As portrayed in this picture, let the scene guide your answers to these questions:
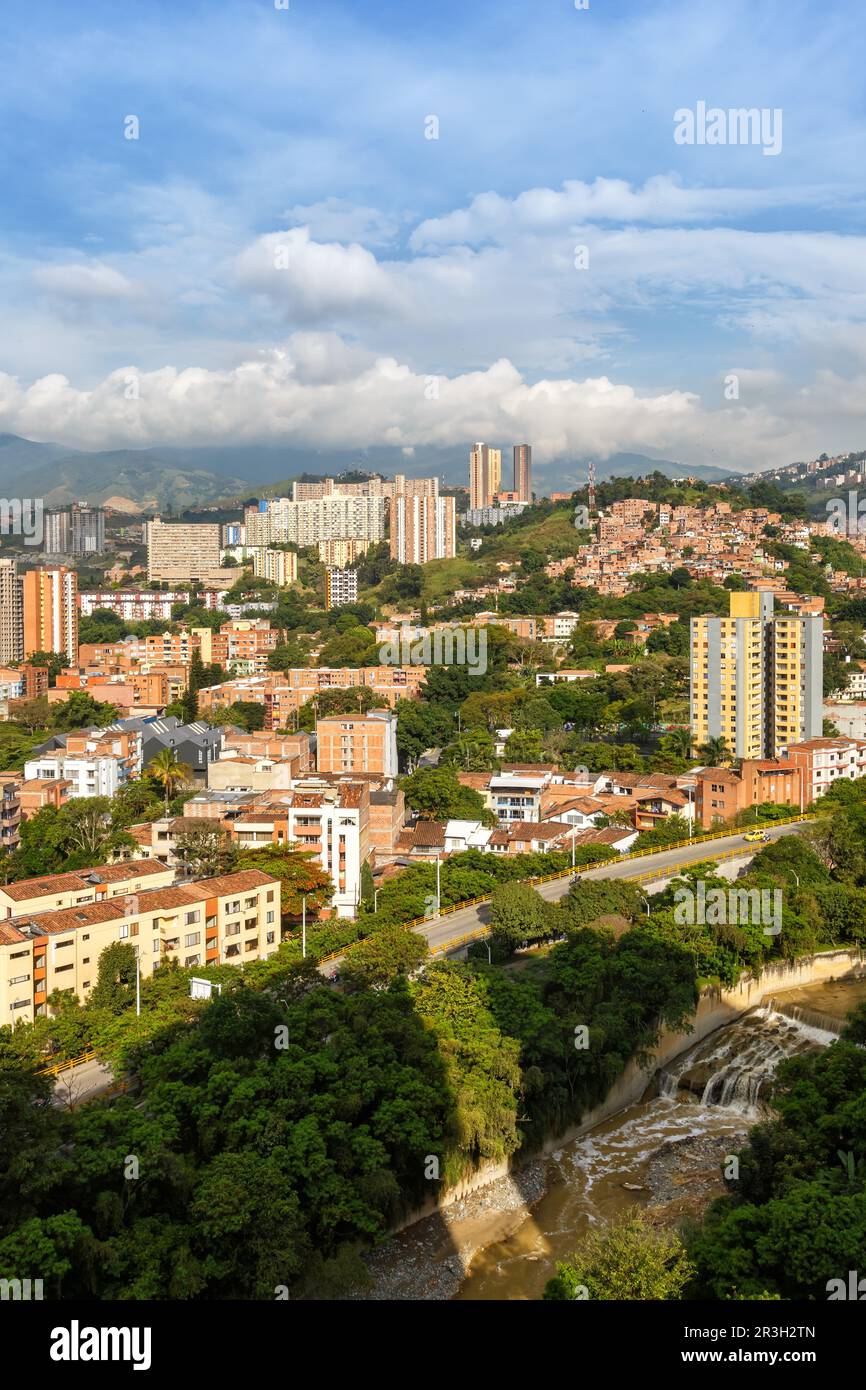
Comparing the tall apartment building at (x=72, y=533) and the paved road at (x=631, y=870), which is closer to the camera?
the paved road at (x=631, y=870)

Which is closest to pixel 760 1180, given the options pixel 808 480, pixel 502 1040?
pixel 502 1040

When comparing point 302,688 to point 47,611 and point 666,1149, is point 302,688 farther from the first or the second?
point 666,1149

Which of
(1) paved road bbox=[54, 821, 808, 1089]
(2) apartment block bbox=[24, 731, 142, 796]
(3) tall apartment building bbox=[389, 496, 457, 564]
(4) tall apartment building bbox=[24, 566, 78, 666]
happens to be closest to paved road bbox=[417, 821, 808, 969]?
(1) paved road bbox=[54, 821, 808, 1089]

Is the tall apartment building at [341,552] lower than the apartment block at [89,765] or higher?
higher

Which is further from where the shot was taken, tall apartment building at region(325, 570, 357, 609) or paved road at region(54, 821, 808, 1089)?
tall apartment building at region(325, 570, 357, 609)

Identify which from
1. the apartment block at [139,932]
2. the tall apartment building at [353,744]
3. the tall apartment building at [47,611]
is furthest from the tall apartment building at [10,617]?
the apartment block at [139,932]

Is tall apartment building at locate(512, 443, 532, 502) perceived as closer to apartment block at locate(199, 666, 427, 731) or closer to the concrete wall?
apartment block at locate(199, 666, 427, 731)

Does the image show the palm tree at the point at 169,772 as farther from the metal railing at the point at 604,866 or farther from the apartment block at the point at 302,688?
the metal railing at the point at 604,866

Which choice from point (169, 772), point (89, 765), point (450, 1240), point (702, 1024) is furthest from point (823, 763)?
point (450, 1240)
